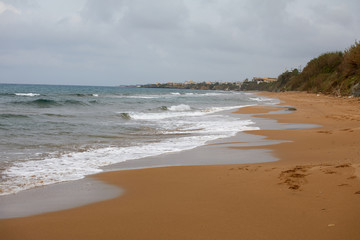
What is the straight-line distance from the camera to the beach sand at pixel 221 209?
3.15 meters

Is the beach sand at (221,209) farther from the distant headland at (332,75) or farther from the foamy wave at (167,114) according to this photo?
the distant headland at (332,75)

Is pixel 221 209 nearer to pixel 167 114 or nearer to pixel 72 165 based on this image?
pixel 72 165

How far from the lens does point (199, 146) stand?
8.99m

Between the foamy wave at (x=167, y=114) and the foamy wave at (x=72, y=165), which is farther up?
the foamy wave at (x=167, y=114)

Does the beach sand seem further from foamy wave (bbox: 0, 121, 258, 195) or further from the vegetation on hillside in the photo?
the vegetation on hillside

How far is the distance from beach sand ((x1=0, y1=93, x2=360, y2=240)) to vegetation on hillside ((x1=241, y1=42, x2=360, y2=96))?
26642 mm

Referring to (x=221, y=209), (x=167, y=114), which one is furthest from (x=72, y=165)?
(x=167, y=114)

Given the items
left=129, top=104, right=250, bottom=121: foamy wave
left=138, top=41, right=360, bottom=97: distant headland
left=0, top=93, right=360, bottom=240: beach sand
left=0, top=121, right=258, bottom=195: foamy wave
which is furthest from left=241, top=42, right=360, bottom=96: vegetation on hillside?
left=0, top=93, right=360, bottom=240: beach sand

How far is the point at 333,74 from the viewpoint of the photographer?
4381 cm

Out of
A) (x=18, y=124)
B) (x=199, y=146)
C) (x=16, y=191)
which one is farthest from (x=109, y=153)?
(x=18, y=124)

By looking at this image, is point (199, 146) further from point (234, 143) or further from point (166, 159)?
point (166, 159)

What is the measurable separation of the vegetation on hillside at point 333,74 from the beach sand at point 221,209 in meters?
26.6

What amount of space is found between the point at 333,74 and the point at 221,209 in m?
45.6

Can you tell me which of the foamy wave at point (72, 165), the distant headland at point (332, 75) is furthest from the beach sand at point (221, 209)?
the distant headland at point (332, 75)
